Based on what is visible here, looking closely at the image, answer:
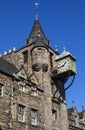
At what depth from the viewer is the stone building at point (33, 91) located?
28406mm

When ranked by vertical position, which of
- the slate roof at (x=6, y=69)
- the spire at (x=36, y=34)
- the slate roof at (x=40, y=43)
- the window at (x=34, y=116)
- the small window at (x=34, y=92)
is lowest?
the window at (x=34, y=116)

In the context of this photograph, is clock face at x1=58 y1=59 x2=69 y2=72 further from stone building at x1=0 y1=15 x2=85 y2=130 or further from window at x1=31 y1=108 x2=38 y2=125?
window at x1=31 y1=108 x2=38 y2=125

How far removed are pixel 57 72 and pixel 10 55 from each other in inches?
273

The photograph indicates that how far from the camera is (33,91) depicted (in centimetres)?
3219

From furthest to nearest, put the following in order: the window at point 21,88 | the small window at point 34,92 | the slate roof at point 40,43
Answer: the slate roof at point 40,43
the small window at point 34,92
the window at point 21,88

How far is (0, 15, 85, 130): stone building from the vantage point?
2841 cm

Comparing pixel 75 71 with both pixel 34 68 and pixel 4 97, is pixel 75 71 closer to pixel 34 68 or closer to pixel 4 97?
pixel 34 68

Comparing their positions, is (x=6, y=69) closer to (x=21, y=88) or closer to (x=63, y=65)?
(x=21, y=88)

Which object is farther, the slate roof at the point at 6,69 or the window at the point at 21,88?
the window at the point at 21,88

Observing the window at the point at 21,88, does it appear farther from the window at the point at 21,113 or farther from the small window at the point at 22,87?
the window at the point at 21,113

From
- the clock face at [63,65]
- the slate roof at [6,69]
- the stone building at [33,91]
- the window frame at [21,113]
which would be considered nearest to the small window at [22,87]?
the stone building at [33,91]

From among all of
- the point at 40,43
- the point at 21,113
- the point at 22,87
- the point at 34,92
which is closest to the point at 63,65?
the point at 40,43

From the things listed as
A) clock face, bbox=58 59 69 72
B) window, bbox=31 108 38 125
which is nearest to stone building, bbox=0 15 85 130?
window, bbox=31 108 38 125

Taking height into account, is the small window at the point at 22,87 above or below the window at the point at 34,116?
above
